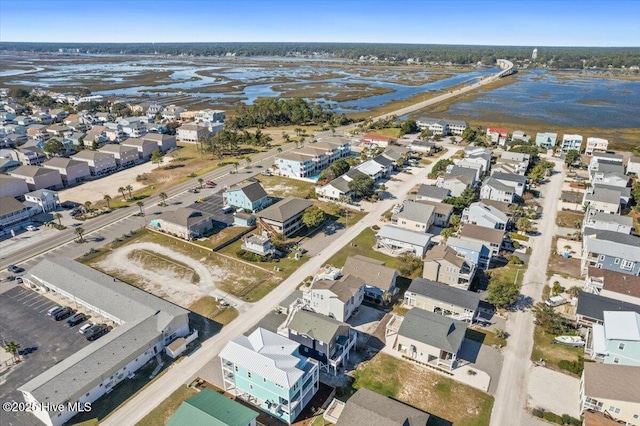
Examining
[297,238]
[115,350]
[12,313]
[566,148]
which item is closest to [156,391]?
[115,350]

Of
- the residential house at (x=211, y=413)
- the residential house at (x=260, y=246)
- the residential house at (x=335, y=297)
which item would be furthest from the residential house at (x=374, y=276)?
the residential house at (x=211, y=413)

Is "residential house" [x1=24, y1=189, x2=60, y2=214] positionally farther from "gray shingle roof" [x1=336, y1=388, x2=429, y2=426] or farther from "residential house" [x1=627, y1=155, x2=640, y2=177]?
"residential house" [x1=627, y1=155, x2=640, y2=177]

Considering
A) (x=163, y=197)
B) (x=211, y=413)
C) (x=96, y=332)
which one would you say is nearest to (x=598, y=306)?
(x=211, y=413)

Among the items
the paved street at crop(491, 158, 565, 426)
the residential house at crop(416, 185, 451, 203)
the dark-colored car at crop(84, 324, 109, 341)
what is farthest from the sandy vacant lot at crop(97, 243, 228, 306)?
the residential house at crop(416, 185, 451, 203)

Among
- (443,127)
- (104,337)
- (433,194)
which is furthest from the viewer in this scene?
(443,127)

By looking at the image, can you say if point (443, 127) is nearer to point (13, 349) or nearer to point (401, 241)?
point (401, 241)

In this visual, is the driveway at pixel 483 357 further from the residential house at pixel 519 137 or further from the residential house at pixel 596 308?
the residential house at pixel 519 137
